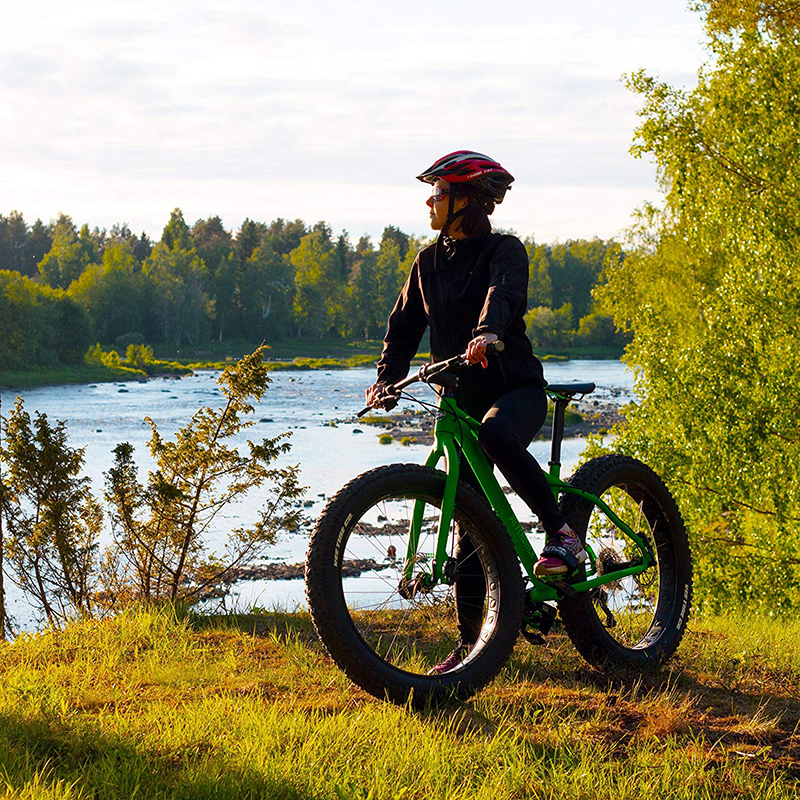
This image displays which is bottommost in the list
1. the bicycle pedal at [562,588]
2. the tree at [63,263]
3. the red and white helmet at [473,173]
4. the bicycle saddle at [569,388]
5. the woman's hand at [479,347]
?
the bicycle pedal at [562,588]

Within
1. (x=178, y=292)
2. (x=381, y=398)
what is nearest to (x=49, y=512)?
(x=381, y=398)

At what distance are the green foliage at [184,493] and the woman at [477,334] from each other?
295cm

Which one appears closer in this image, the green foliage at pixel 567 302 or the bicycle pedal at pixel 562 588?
the bicycle pedal at pixel 562 588

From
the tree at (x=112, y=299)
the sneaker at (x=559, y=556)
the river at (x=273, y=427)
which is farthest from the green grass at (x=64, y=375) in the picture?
the sneaker at (x=559, y=556)

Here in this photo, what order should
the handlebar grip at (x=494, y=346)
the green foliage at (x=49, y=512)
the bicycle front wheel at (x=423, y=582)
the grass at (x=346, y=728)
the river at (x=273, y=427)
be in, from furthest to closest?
the river at (x=273, y=427) → the green foliage at (x=49, y=512) → the handlebar grip at (x=494, y=346) → the bicycle front wheel at (x=423, y=582) → the grass at (x=346, y=728)

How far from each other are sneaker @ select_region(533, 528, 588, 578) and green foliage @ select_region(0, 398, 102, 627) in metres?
4.80

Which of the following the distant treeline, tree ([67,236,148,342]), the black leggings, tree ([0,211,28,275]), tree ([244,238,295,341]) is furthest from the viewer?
tree ([0,211,28,275])

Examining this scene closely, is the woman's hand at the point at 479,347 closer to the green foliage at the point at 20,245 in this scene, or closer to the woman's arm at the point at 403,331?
the woman's arm at the point at 403,331

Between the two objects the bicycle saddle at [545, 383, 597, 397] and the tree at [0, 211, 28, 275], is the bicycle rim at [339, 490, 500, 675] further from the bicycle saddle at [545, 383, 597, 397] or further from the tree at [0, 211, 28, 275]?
the tree at [0, 211, 28, 275]

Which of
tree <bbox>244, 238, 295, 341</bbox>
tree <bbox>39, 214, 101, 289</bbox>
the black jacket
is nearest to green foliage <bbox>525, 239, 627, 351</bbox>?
tree <bbox>244, 238, 295, 341</bbox>

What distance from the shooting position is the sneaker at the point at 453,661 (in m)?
4.03

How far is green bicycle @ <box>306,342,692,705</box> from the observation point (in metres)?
3.57

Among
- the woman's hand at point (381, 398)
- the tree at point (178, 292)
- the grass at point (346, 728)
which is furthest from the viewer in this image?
the tree at point (178, 292)

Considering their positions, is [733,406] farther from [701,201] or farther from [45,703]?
[45,703]
